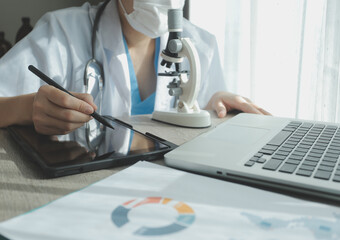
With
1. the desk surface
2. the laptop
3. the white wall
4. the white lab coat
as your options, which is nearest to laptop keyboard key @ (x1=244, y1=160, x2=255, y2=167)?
the laptop

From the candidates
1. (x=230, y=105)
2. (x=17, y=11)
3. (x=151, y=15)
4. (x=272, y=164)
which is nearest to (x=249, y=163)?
(x=272, y=164)

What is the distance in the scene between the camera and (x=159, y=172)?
0.42 m

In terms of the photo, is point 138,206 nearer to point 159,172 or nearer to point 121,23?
point 159,172

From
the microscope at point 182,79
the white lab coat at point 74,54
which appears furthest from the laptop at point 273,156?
the white lab coat at point 74,54

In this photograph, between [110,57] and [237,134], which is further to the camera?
[110,57]

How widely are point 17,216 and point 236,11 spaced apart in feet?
4.59

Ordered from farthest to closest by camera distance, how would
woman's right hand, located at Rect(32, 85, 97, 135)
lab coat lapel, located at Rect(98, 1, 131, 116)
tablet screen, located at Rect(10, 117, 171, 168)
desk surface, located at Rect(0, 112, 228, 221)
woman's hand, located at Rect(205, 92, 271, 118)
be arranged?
lab coat lapel, located at Rect(98, 1, 131, 116), woman's hand, located at Rect(205, 92, 271, 118), woman's right hand, located at Rect(32, 85, 97, 135), tablet screen, located at Rect(10, 117, 171, 168), desk surface, located at Rect(0, 112, 228, 221)

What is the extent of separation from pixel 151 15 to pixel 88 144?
523 mm

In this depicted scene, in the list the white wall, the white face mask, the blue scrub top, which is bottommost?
the blue scrub top

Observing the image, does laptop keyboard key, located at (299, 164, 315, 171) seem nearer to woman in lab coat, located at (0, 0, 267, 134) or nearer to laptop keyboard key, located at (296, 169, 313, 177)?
laptop keyboard key, located at (296, 169, 313, 177)

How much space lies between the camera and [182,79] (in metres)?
0.75

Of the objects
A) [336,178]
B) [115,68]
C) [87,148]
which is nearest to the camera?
[336,178]

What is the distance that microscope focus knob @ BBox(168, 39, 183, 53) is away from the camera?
2.28 feet

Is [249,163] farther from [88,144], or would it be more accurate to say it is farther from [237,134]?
[88,144]
